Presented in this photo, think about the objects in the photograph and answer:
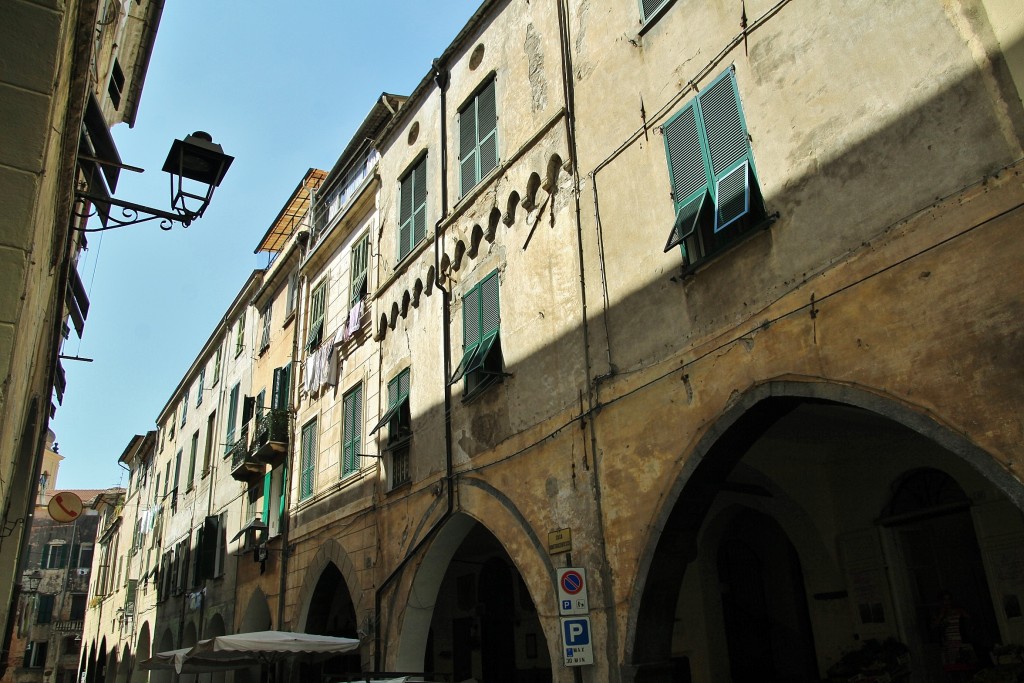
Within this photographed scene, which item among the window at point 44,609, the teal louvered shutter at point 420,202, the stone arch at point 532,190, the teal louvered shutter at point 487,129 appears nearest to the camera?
the stone arch at point 532,190

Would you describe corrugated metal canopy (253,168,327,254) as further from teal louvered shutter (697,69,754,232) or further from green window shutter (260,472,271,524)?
teal louvered shutter (697,69,754,232)

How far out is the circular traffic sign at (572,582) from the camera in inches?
337

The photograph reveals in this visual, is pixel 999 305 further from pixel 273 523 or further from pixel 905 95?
pixel 273 523

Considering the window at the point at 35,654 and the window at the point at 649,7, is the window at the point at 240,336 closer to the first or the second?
the window at the point at 649,7

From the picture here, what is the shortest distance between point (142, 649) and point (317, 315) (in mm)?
17095

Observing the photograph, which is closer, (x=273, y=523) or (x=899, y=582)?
(x=899, y=582)

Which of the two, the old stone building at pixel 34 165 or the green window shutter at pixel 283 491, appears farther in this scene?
the green window shutter at pixel 283 491

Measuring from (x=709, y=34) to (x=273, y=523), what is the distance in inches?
580

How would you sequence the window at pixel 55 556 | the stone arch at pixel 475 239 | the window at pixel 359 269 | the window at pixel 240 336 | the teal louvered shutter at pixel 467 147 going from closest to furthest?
the stone arch at pixel 475 239 → the teal louvered shutter at pixel 467 147 → the window at pixel 359 269 → the window at pixel 240 336 → the window at pixel 55 556

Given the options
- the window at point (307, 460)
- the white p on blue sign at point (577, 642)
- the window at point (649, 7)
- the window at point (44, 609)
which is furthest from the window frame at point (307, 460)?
the window at point (44, 609)

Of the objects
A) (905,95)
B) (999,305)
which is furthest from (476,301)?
(999,305)

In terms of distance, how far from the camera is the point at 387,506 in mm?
13539

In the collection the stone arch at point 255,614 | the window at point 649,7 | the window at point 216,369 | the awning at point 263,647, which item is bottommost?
the awning at point 263,647

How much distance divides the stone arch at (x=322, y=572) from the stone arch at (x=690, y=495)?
7.16 m
